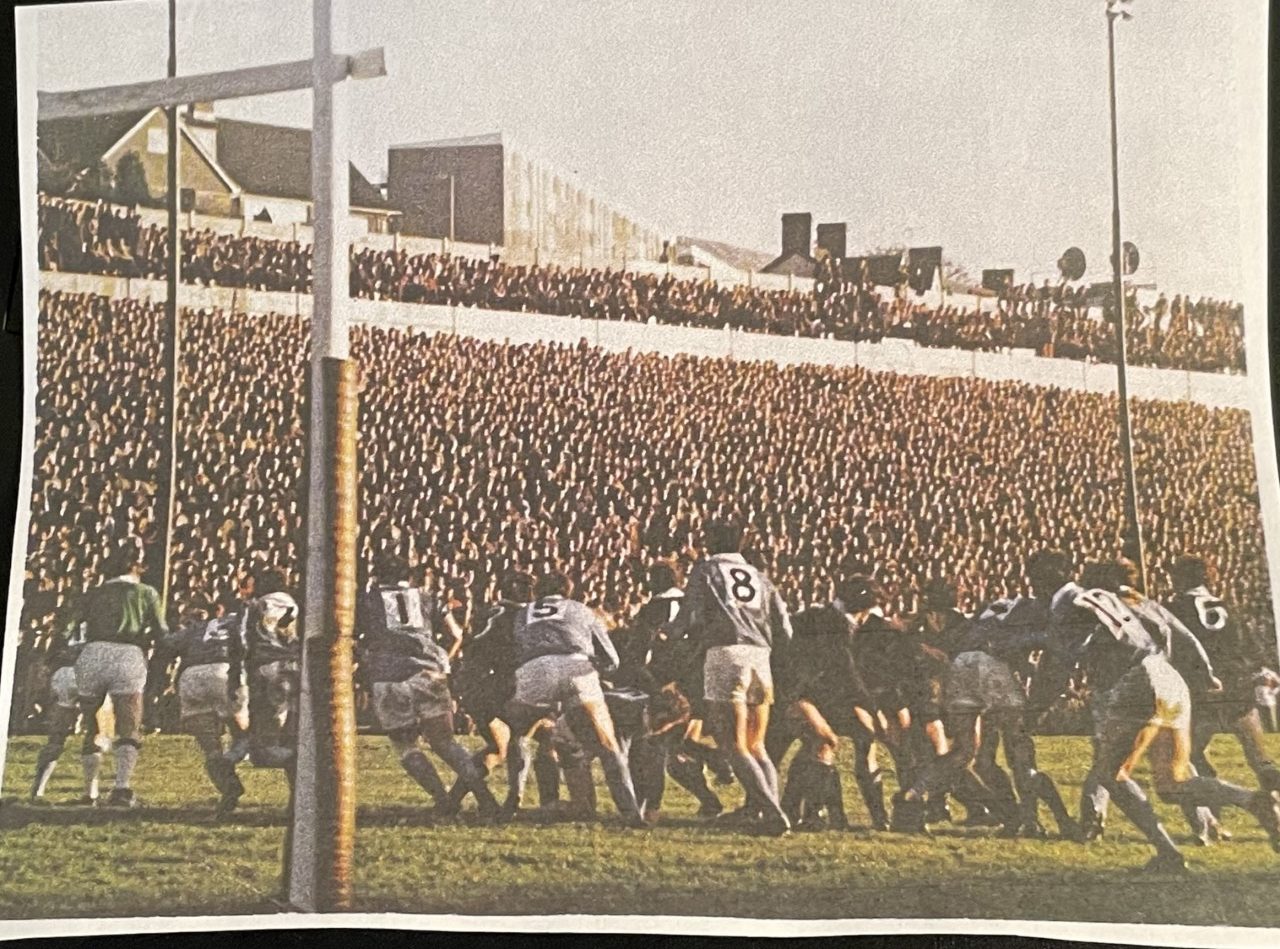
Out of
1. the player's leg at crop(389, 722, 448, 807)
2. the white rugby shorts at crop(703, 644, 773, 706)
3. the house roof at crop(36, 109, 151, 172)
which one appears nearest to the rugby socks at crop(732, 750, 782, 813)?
the white rugby shorts at crop(703, 644, 773, 706)

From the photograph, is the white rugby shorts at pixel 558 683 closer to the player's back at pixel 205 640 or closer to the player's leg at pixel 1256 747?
the player's back at pixel 205 640

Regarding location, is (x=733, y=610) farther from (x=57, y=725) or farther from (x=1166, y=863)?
(x=57, y=725)

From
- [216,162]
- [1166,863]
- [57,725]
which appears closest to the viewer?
[1166,863]

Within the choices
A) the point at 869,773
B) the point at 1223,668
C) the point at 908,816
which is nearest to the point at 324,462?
the point at 869,773

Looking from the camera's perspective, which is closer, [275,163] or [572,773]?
[572,773]

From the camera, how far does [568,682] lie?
265 centimetres

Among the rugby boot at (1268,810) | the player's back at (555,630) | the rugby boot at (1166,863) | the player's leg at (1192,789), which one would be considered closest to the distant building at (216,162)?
the player's back at (555,630)

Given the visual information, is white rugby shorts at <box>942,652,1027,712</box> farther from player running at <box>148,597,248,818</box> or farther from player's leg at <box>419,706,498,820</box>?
player running at <box>148,597,248,818</box>

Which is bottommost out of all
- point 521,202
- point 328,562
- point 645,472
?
point 328,562

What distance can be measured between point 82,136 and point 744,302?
5.39 feet

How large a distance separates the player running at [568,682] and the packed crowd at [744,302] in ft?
2.35

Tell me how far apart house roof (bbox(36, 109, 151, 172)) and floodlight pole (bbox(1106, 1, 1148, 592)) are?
7.53 feet

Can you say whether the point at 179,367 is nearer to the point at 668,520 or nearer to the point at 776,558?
the point at 668,520

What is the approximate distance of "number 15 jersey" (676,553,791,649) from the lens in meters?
2.67
